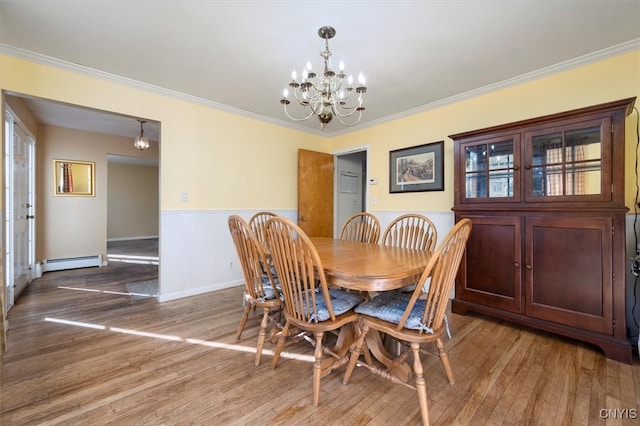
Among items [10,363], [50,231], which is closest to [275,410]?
[10,363]

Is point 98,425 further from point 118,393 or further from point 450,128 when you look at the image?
point 450,128

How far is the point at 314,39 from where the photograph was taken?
205 centimetres

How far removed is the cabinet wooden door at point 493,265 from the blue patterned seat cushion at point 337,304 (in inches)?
55.2

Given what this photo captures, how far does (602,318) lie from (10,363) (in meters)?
4.04

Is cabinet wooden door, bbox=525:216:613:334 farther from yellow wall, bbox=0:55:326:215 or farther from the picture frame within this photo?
yellow wall, bbox=0:55:326:215

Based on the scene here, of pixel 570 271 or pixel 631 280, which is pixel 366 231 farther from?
pixel 631 280

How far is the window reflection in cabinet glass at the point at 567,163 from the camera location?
1958 millimetres

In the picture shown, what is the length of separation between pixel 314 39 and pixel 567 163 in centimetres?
217

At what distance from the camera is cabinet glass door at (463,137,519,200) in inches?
92.2

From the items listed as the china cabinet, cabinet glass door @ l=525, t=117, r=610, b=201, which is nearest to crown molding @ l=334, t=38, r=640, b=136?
the china cabinet

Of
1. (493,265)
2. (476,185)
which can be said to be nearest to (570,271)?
(493,265)

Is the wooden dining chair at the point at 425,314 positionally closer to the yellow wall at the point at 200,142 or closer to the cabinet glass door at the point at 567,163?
the cabinet glass door at the point at 567,163

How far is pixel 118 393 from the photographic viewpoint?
1.49 m

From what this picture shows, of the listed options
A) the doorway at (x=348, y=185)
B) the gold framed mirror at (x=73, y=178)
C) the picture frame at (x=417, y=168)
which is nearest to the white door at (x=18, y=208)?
the gold framed mirror at (x=73, y=178)
